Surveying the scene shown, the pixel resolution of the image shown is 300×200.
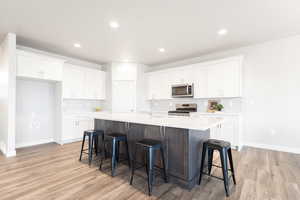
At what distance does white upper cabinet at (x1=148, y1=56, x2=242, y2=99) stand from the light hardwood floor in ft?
5.93

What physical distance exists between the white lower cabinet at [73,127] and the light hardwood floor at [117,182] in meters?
1.18

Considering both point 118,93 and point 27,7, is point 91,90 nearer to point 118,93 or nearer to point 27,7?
point 118,93

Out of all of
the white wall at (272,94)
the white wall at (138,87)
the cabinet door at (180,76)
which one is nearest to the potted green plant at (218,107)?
the white wall at (272,94)

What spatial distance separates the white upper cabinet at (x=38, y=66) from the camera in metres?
3.39

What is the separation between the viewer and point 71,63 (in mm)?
4844

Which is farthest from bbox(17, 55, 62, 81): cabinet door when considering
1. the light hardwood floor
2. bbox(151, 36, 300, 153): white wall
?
bbox(151, 36, 300, 153): white wall

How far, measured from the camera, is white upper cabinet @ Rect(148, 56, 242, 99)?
3748 mm

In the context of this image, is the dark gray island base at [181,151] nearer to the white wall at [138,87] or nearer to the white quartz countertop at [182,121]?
the white quartz countertop at [182,121]

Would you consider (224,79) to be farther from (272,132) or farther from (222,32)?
(272,132)

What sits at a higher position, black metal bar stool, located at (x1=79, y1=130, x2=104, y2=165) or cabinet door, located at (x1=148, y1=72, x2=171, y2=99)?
cabinet door, located at (x1=148, y1=72, x2=171, y2=99)

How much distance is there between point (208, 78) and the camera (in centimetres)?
418

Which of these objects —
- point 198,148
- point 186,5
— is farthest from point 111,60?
point 198,148

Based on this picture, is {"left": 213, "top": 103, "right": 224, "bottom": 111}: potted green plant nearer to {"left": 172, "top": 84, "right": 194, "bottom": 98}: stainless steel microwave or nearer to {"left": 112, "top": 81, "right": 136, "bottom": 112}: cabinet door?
{"left": 172, "top": 84, "right": 194, "bottom": 98}: stainless steel microwave

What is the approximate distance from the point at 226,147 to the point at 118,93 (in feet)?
13.6
